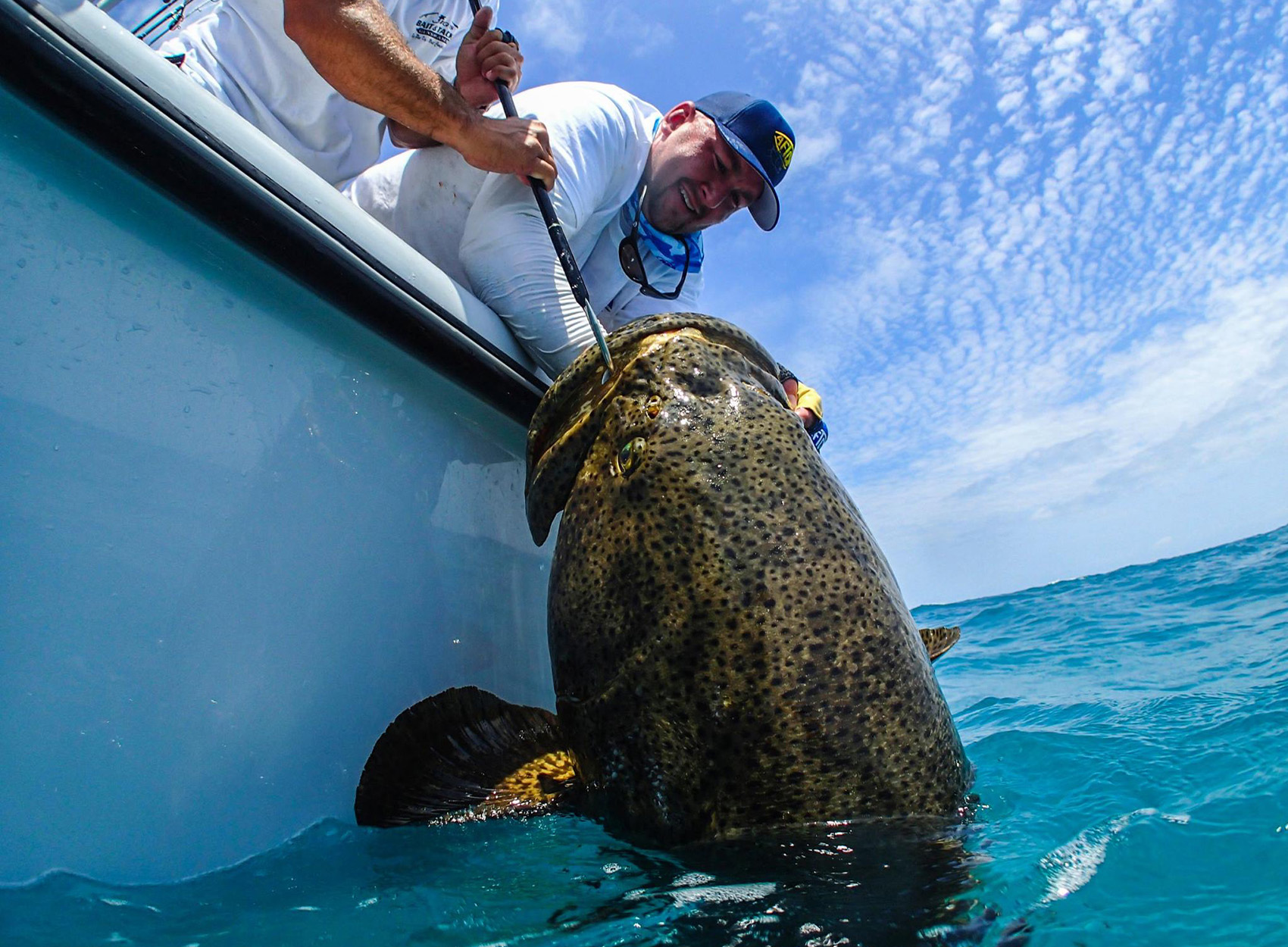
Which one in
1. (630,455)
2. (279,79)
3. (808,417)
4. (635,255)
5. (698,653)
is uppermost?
(279,79)

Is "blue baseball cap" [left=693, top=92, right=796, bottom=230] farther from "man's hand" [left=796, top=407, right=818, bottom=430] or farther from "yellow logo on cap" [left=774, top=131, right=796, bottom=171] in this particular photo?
"man's hand" [left=796, top=407, right=818, bottom=430]

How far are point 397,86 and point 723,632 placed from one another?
2290 millimetres

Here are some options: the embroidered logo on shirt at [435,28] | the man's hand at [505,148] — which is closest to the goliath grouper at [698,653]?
the man's hand at [505,148]

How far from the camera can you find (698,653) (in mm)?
2080

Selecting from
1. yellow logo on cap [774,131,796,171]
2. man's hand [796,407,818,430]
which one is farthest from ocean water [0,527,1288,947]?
yellow logo on cap [774,131,796,171]

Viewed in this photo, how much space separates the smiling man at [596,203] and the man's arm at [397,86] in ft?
0.64

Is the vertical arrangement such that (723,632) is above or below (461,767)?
above

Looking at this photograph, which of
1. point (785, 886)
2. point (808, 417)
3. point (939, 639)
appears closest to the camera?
point (785, 886)

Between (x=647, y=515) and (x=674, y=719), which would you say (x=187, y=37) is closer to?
(x=647, y=515)

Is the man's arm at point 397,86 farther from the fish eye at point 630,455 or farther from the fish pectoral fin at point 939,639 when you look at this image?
the fish pectoral fin at point 939,639

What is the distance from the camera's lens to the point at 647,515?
2207mm

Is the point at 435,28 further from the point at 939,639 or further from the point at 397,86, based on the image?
the point at 939,639

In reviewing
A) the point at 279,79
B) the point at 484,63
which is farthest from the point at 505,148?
the point at 279,79

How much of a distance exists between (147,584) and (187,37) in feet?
8.11
